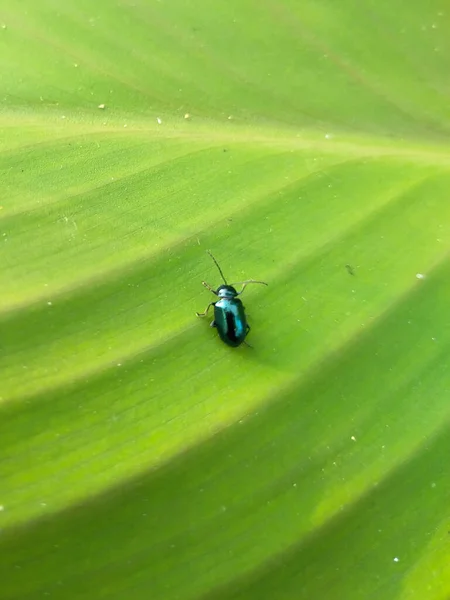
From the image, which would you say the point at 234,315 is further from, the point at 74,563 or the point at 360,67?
the point at 360,67

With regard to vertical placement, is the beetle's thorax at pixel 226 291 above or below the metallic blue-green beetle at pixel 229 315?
above

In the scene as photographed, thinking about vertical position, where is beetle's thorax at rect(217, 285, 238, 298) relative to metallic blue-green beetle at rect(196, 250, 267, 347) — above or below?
above

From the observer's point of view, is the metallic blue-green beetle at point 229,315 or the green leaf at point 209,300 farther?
the metallic blue-green beetle at point 229,315

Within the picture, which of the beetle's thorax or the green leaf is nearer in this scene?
the green leaf
